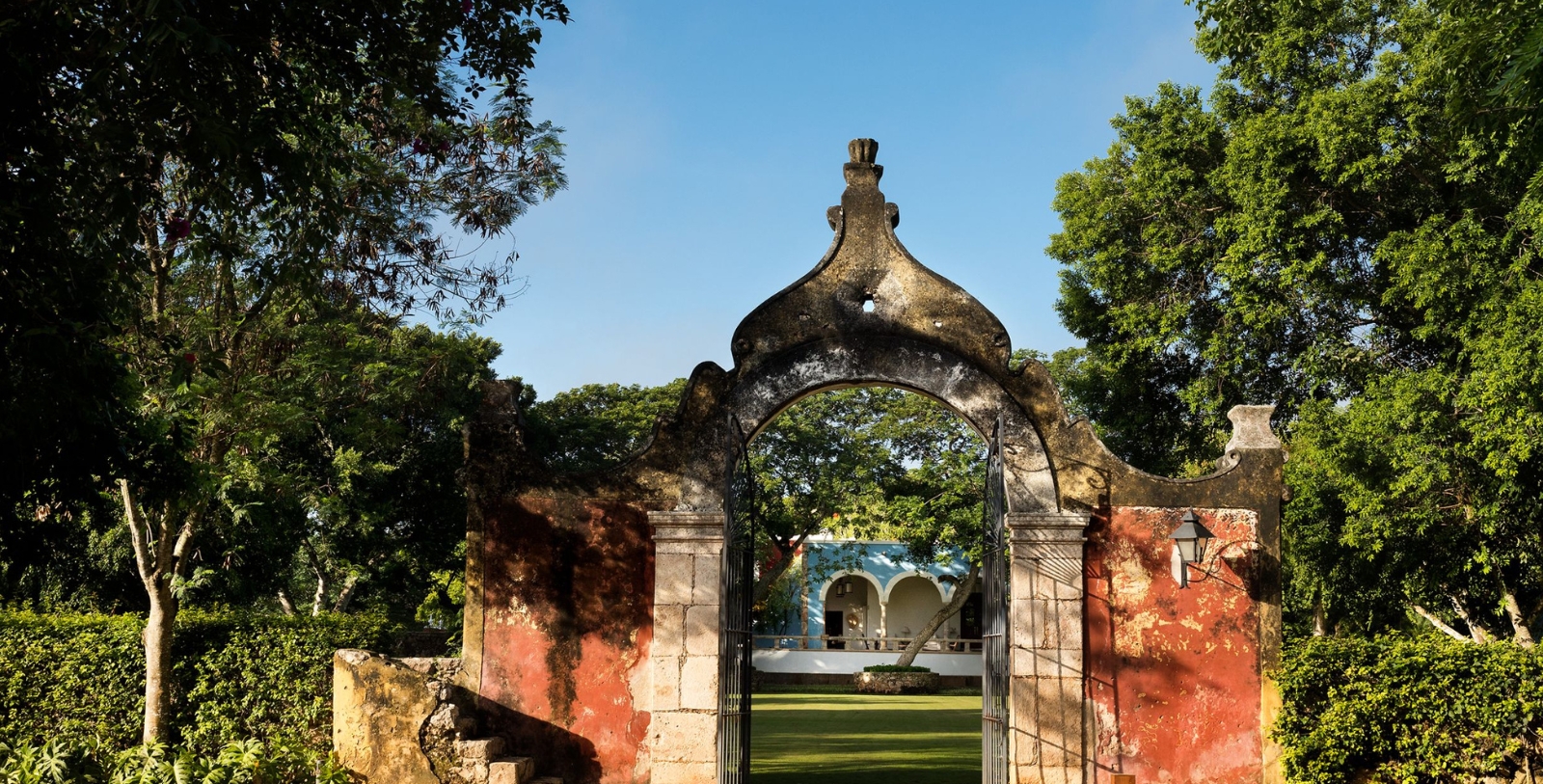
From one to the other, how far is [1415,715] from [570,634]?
5.87m

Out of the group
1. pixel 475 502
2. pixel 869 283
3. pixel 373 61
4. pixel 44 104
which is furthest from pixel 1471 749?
pixel 44 104

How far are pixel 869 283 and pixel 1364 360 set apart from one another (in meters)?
8.71

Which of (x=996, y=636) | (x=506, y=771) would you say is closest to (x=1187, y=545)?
(x=996, y=636)

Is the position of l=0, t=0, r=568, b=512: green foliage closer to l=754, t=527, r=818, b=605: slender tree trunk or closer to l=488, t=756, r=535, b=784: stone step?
l=488, t=756, r=535, b=784: stone step

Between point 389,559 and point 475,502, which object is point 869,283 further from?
point 389,559

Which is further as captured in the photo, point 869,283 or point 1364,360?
point 1364,360

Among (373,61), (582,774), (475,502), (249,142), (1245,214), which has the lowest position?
(582,774)

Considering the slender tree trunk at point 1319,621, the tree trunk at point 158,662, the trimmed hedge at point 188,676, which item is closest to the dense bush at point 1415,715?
the trimmed hedge at point 188,676

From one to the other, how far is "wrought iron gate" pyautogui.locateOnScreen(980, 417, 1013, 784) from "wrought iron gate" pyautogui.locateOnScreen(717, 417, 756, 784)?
5.85 ft

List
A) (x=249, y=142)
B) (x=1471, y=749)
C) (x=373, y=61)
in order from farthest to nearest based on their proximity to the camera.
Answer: (x=1471, y=749)
(x=373, y=61)
(x=249, y=142)

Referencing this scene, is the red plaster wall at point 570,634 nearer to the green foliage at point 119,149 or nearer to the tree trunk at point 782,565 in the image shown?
the green foliage at point 119,149

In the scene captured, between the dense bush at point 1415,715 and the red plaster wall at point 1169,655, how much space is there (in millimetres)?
372

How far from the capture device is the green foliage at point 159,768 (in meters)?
7.97

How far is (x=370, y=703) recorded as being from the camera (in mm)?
8883
